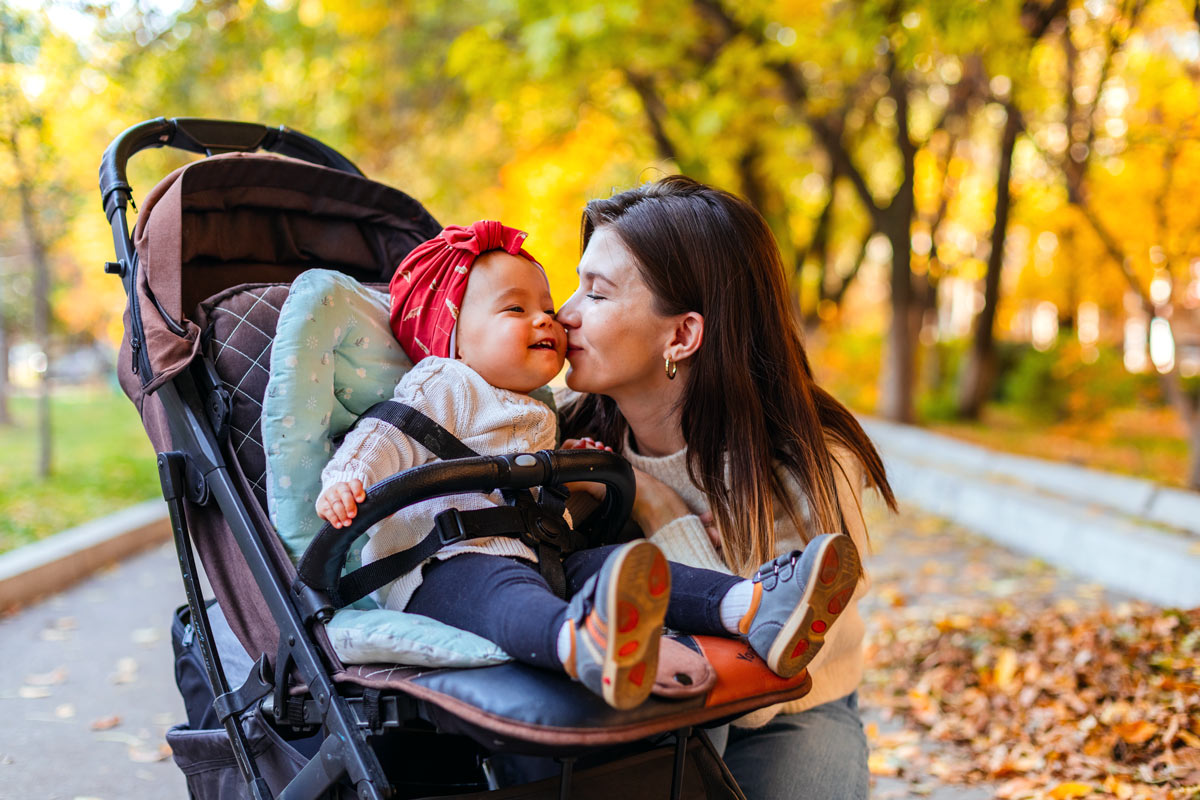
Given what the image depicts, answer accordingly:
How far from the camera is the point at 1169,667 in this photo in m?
3.69

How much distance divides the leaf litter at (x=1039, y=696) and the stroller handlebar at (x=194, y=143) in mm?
2846

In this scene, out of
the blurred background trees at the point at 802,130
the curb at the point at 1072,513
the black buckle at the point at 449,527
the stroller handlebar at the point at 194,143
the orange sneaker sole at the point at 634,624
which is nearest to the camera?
the orange sneaker sole at the point at 634,624

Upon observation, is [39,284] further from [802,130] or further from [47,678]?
[802,130]

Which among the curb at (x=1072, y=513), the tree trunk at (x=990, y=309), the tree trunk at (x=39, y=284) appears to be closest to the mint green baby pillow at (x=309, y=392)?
the curb at (x=1072, y=513)

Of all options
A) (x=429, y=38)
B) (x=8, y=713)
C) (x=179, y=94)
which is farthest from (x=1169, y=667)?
(x=429, y=38)

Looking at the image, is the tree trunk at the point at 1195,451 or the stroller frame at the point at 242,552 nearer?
the stroller frame at the point at 242,552

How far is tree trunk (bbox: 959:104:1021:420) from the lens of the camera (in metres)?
10.7

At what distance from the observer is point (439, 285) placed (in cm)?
216

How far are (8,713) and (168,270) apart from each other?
2.64 m

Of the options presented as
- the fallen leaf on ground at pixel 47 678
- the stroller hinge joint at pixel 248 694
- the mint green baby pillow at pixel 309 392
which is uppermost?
the mint green baby pillow at pixel 309 392

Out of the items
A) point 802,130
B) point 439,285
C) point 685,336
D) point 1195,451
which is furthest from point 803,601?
point 802,130

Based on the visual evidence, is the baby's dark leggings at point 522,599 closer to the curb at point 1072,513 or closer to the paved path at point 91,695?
the paved path at point 91,695

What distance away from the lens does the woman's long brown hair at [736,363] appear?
217 cm

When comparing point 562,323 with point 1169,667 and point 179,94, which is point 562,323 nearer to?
point 1169,667
